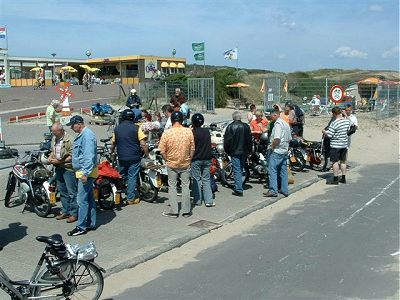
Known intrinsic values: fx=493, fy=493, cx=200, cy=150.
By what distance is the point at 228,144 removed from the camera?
10531 mm

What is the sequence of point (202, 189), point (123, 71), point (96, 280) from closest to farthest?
1. point (96, 280)
2. point (202, 189)
3. point (123, 71)

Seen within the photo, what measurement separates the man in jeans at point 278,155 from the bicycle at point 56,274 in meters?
5.98

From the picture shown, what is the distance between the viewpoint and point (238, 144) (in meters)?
10.5

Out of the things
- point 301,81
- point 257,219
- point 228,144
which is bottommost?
point 257,219

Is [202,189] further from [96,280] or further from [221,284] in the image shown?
[96,280]

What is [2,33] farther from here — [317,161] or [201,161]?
[317,161]

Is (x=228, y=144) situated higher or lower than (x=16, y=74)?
lower

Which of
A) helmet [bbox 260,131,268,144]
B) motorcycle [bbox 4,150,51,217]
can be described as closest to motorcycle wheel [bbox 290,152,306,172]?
helmet [bbox 260,131,268,144]

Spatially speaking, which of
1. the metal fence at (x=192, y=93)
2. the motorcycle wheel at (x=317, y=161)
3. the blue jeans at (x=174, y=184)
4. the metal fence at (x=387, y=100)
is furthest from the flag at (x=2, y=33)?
the metal fence at (x=387, y=100)

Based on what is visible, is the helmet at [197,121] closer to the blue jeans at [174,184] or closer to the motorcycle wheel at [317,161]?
the blue jeans at [174,184]


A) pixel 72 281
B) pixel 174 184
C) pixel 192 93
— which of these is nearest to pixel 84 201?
pixel 174 184

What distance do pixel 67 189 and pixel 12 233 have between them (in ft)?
3.72

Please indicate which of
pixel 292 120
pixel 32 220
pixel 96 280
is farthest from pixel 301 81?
pixel 96 280

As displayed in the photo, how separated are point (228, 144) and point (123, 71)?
55.3 metres
